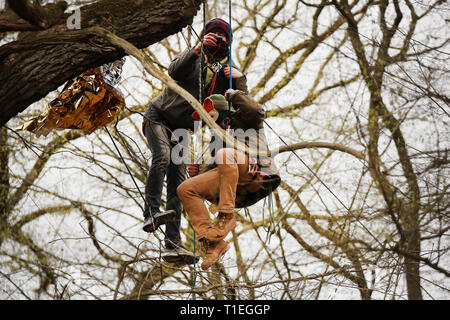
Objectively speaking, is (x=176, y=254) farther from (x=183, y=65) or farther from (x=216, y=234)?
(x=183, y=65)

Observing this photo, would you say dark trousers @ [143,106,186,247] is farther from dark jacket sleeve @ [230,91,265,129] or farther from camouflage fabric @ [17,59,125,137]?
dark jacket sleeve @ [230,91,265,129]

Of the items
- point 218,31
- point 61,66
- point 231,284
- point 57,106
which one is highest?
point 218,31

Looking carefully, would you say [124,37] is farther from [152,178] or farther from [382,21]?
[382,21]

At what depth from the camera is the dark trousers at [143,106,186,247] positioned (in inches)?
172

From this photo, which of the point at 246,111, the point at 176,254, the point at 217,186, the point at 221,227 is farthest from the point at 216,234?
the point at 246,111

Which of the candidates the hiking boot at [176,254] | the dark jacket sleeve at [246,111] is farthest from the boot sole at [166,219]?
the dark jacket sleeve at [246,111]

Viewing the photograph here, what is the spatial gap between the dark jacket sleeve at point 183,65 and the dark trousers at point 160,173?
0.33 meters

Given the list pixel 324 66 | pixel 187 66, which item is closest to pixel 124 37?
pixel 187 66

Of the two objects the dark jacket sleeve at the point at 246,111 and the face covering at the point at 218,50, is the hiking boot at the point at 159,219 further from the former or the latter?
the face covering at the point at 218,50

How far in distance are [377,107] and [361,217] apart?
1.81 m

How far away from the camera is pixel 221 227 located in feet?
13.0

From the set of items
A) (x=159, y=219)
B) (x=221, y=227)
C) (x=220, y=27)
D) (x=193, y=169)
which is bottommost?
(x=221, y=227)

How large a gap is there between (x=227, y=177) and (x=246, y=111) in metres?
0.44

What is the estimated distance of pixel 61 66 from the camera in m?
3.37
